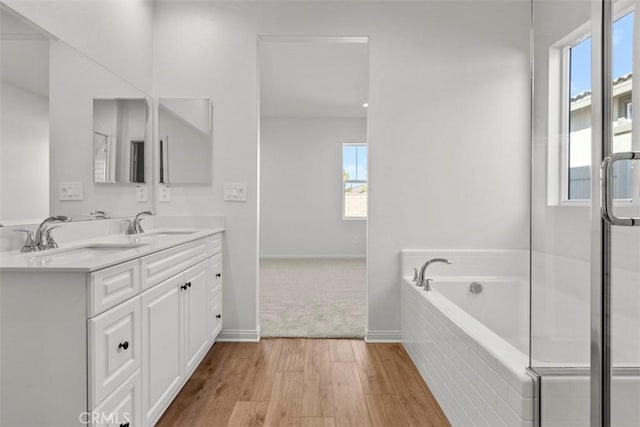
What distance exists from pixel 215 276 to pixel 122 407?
1.27 m

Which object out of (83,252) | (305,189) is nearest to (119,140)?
(83,252)

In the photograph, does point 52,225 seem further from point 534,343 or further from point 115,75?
point 534,343

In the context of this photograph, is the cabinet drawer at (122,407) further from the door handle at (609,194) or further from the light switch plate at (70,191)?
the door handle at (609,194)

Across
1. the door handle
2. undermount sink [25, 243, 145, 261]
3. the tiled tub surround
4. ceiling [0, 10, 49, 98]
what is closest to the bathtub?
the tiled tub surround

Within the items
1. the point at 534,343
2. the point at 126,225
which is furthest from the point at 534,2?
the point at 126,225

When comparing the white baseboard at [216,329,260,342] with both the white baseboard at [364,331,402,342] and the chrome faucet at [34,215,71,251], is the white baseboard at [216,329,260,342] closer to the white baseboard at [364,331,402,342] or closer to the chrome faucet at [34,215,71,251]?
the white baseboard at [364,331,402,342]

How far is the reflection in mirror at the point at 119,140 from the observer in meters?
2.21

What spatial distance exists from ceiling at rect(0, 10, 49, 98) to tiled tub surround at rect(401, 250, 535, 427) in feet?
7.26

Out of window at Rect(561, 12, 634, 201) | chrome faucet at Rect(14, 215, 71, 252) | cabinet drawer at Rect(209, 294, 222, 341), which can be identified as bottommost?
cabinet drawer at Rect(209, 294, 222, 341)

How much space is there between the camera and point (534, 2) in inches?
55.1

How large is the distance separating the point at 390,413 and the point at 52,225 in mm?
1897

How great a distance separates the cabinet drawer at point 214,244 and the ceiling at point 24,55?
1194mm

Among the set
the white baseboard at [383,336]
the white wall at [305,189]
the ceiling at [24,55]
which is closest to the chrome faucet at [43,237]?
the ceiling at [24,55]

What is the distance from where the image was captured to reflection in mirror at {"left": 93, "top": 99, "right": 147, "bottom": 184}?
221 cm
